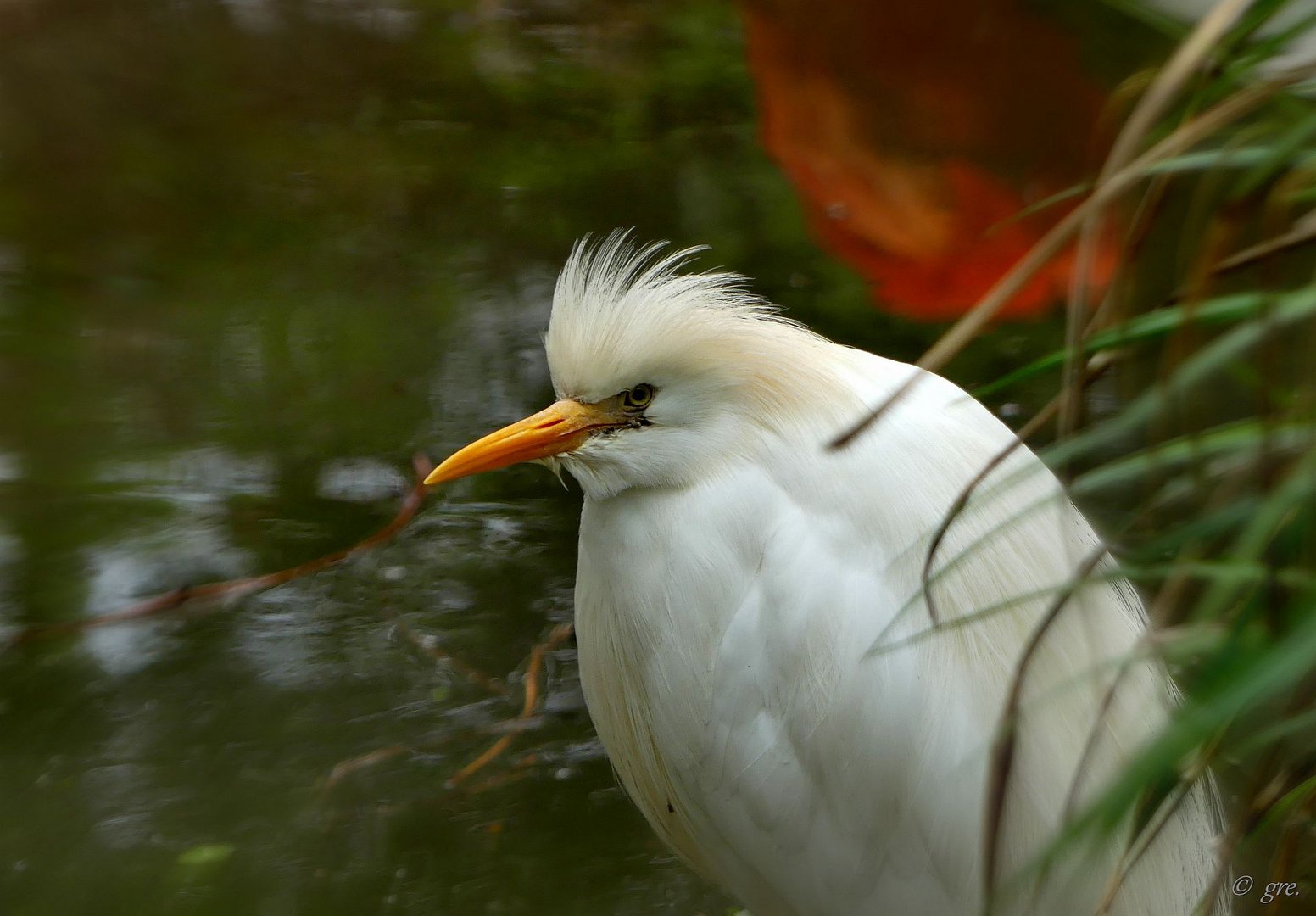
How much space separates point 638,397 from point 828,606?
0.34 metres

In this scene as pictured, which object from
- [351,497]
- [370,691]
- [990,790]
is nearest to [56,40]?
[351,497]

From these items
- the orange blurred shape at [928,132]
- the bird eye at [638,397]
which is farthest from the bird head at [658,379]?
the orange blurred shape at [928,132]

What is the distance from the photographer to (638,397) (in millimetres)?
1492

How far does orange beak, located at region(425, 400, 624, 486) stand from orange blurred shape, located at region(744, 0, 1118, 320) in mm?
1992

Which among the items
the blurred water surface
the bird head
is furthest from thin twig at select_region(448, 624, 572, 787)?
the bird head

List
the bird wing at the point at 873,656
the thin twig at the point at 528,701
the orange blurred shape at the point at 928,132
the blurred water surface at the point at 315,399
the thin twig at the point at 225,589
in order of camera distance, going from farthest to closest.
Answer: the orange blurred shape at the point at 928,132
the thin twig at the point at 225,589
the thin twig at the point at 528,701
the blurred water surface at the point at 315,399
the bird wing at the point at 873,656

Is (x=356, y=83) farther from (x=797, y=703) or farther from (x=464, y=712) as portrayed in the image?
(x=797, y=703)

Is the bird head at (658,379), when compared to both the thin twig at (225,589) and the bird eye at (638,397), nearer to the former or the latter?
the bird eye at (638,397)

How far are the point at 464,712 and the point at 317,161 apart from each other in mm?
2301

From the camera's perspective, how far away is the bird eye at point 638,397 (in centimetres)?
148

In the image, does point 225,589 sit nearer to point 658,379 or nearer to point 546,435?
point 546,435

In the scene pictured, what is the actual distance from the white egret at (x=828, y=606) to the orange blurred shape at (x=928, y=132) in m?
1.95

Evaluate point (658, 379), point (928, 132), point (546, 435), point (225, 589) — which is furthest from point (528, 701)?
point (928, 132)

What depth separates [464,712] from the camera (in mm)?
2396
